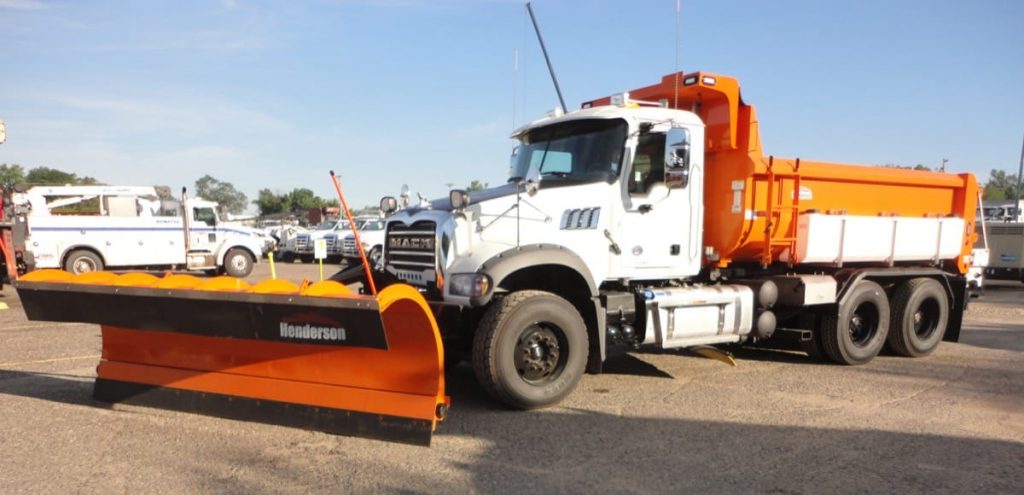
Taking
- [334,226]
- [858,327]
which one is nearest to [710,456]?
[858,327]

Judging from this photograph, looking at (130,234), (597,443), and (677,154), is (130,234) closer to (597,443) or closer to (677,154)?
(677,154)

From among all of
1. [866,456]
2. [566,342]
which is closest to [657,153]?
[566,342]

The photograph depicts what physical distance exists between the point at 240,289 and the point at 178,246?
589 inches

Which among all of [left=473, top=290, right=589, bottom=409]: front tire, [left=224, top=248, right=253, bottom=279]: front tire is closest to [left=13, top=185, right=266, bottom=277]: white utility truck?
[left=224, top=248, right=253, bottom=279]: front tire

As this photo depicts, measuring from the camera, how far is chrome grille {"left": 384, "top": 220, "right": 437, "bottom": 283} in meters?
5.58

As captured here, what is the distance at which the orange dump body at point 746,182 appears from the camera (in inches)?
263

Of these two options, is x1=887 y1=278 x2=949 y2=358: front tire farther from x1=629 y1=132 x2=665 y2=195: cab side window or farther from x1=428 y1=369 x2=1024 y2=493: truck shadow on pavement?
x1=629 y1=132 x2=665 y2=195: cab side window

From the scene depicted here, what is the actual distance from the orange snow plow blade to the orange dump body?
12.3 ft

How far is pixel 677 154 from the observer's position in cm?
579

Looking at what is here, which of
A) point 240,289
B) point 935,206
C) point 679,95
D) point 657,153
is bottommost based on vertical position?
point 240,289

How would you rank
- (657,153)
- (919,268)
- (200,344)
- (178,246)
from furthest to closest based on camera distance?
(178,246) → (919,268) → (657,153) → (200,344)

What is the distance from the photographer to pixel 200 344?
514 centimetres

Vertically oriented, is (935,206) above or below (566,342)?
above

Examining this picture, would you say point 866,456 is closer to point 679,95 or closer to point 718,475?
point 718,475
